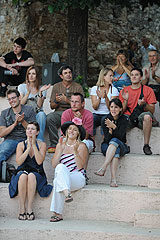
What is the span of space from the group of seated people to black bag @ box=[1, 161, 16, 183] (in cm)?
19

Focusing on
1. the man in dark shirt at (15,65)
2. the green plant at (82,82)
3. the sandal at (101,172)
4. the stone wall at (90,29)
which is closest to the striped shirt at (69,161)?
the sandal at (101,172)

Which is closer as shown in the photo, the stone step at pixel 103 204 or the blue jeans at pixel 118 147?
the stone step at pixel 103 204

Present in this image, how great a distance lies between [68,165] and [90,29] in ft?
22.6

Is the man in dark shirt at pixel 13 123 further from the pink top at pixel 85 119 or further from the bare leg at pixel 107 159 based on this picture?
the bare leg at pixel 107 159

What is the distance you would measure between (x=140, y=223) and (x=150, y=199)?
1.12ft

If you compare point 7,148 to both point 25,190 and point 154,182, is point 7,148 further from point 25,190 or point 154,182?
point 154,182

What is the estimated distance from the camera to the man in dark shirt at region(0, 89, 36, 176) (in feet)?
21.0

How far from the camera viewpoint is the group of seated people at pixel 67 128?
5.66 m

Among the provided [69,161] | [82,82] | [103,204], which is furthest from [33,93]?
[103,204]

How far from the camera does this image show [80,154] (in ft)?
19.2

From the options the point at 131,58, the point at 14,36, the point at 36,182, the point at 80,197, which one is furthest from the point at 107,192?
the point at 14,36

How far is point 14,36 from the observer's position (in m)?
11.7

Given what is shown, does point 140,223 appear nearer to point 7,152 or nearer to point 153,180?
point 153,180

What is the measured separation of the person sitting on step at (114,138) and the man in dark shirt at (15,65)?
264 centimetres
